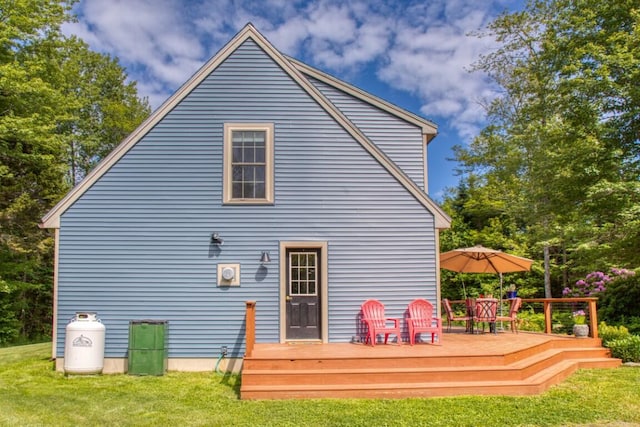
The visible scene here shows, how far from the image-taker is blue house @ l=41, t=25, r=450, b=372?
339 inches

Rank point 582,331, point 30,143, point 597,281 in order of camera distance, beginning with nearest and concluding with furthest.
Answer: point 582,331 < point 597,281 < point 30,143

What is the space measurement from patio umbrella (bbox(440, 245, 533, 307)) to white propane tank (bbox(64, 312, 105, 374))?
7598mm

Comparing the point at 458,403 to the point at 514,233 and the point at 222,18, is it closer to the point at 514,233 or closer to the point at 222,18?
the point at 222,18

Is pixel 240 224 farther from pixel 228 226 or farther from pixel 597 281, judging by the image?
pixel 597 281

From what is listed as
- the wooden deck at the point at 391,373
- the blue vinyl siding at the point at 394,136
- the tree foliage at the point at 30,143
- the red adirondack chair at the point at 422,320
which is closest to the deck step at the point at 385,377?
the wooden deck at the point at 391,373

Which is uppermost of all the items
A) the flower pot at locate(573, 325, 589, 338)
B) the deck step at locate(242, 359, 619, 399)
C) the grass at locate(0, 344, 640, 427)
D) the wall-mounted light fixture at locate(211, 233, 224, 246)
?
the wall-mounted light fixture at locate(211, 233, 224, 246)

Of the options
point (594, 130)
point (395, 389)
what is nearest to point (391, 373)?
point (395, 389)

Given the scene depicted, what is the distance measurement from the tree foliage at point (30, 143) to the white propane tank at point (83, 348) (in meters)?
9.68

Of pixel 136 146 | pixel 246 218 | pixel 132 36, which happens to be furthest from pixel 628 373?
pixel 132 36

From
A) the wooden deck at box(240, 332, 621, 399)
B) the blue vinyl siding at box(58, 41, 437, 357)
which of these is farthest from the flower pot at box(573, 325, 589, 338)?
the blue vinyl siding at box(58, 41, 437, 357)

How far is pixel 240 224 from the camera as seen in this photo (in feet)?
29.2

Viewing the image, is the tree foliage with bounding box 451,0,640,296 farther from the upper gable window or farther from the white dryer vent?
the white dryer vent

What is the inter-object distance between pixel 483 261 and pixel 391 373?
5.83 m

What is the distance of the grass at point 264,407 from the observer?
5.57 metres
